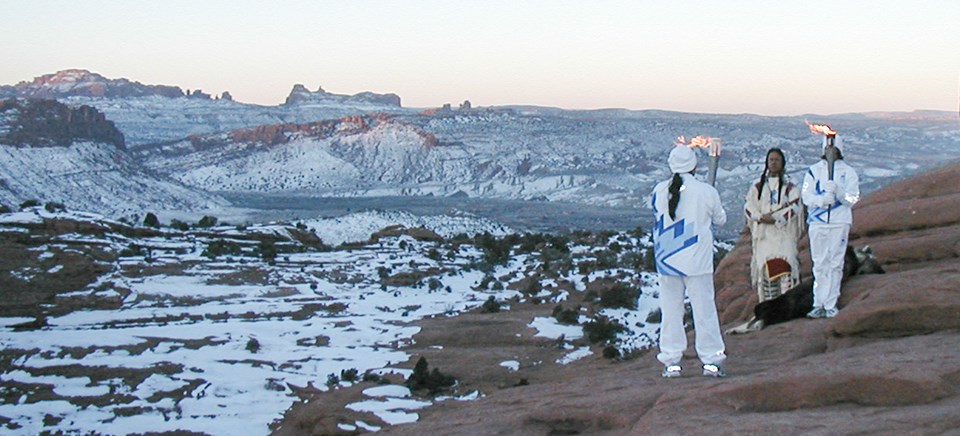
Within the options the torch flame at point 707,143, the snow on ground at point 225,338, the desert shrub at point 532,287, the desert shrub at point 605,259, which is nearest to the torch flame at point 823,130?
the torch flame at point 707,143

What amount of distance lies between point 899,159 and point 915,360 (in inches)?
3161

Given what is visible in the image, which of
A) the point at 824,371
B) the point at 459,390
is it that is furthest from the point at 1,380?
the point at 824,371

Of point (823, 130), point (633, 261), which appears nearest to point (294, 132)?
point (633, 261)

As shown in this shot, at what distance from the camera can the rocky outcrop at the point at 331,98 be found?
159250 millimetres

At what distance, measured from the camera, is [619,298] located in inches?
816

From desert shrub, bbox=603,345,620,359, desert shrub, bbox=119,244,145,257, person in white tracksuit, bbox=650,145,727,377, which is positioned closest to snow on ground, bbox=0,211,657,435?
desert shrub, bbox=119,244,145,257

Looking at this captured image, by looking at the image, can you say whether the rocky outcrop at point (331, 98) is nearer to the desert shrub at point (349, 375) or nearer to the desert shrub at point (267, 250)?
the desert shrub at point (267, 250)

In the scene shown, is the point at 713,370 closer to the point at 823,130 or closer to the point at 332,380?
the point at 823,130

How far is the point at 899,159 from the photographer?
3219 inches

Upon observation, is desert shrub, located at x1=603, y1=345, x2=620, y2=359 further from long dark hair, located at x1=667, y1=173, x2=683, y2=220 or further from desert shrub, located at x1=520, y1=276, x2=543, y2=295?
desert shrub, located at x1=520, y1=276, x2=543, y2=295

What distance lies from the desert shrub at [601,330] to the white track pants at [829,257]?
21.7ft

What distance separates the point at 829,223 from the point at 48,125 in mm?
62800

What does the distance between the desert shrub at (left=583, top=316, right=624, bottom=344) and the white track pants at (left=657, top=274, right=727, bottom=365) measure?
8.52 meters

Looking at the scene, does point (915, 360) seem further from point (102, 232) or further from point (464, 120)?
point (464, 120)
